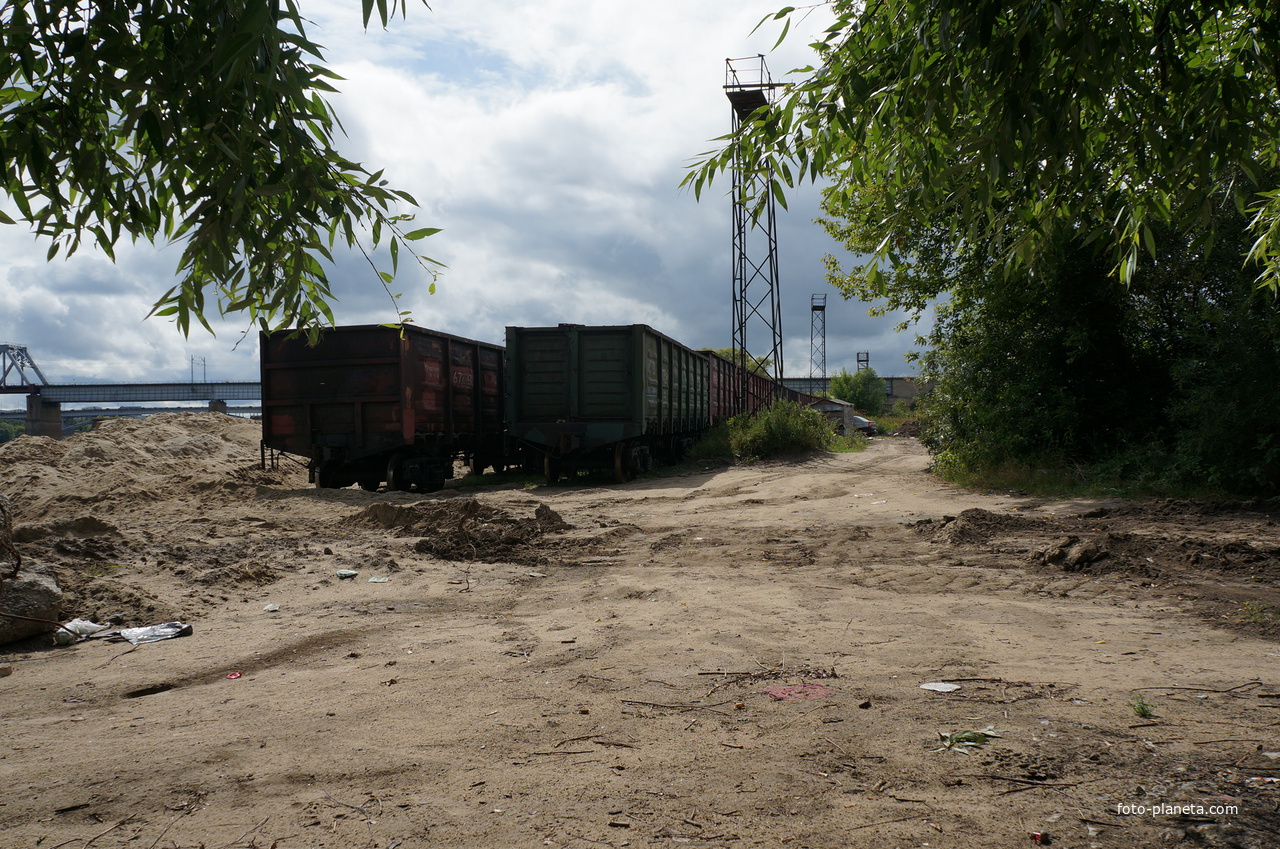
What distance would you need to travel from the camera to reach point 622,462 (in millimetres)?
15727

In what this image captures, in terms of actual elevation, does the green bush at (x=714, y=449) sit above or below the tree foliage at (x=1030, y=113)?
below

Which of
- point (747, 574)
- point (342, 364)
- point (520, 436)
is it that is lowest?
point (747, 574)

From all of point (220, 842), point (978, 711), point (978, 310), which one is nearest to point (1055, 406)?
point (978, 310)

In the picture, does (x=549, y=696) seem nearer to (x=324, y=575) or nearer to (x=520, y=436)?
(x=324, y=575)

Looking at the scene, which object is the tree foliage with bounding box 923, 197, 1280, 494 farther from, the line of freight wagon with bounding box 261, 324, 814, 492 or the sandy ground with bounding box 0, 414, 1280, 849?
the line of freight wagon with bounding box 261, 324, 814, 492

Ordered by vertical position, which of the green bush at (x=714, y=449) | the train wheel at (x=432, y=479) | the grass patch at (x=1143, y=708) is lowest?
the grass patch at (x=1143, y=708)

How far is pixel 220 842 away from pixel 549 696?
59.3 inches

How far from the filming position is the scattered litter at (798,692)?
346 cm

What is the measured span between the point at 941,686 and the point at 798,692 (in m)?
0.67

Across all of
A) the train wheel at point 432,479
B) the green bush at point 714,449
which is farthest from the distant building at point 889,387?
the train wheel at point 432,479

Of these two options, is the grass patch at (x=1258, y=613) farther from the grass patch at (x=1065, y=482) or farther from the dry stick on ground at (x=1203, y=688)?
the grass patch at (x=1065, y=482)

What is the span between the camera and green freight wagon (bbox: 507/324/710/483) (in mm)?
15086

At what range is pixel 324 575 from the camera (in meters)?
6.89

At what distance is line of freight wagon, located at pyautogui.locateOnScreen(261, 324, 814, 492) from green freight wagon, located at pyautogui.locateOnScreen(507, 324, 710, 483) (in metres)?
0.02
